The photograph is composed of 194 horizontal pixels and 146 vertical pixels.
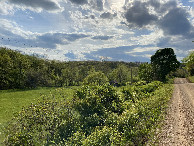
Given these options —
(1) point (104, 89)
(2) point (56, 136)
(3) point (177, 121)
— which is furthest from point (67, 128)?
(3) point (177, 121)

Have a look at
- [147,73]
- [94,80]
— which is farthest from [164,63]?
[94,80]

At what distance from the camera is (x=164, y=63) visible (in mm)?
53688

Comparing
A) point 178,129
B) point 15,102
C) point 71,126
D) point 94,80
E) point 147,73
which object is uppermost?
point 147,73

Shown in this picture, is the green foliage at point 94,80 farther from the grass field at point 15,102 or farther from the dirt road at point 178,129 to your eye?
the dirt road at point 178,129

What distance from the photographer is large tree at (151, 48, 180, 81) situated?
53219mm

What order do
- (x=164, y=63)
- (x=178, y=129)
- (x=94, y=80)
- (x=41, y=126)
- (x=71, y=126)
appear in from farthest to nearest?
(x=164, y=63) → (x=94, y=80) → (x=178, y=129) → (x=71, y=126) → (x=41, y=126)

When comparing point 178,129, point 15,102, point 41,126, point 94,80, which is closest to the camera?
point 41,126

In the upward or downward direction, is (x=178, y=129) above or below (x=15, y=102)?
above

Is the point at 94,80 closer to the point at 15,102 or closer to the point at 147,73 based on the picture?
the point at 15,102

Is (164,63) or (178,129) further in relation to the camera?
(164,63)

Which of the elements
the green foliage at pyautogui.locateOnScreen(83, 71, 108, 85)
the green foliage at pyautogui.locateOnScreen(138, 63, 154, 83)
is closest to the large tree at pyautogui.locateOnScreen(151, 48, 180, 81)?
the green foliage at pyautogui.locateOnScreen(138, 63, 154, 83)

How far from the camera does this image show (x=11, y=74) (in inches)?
1607

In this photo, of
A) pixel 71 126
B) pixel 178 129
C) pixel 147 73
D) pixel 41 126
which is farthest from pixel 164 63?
pixel 41 126

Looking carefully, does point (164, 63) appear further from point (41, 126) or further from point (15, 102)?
point (41, 126)
